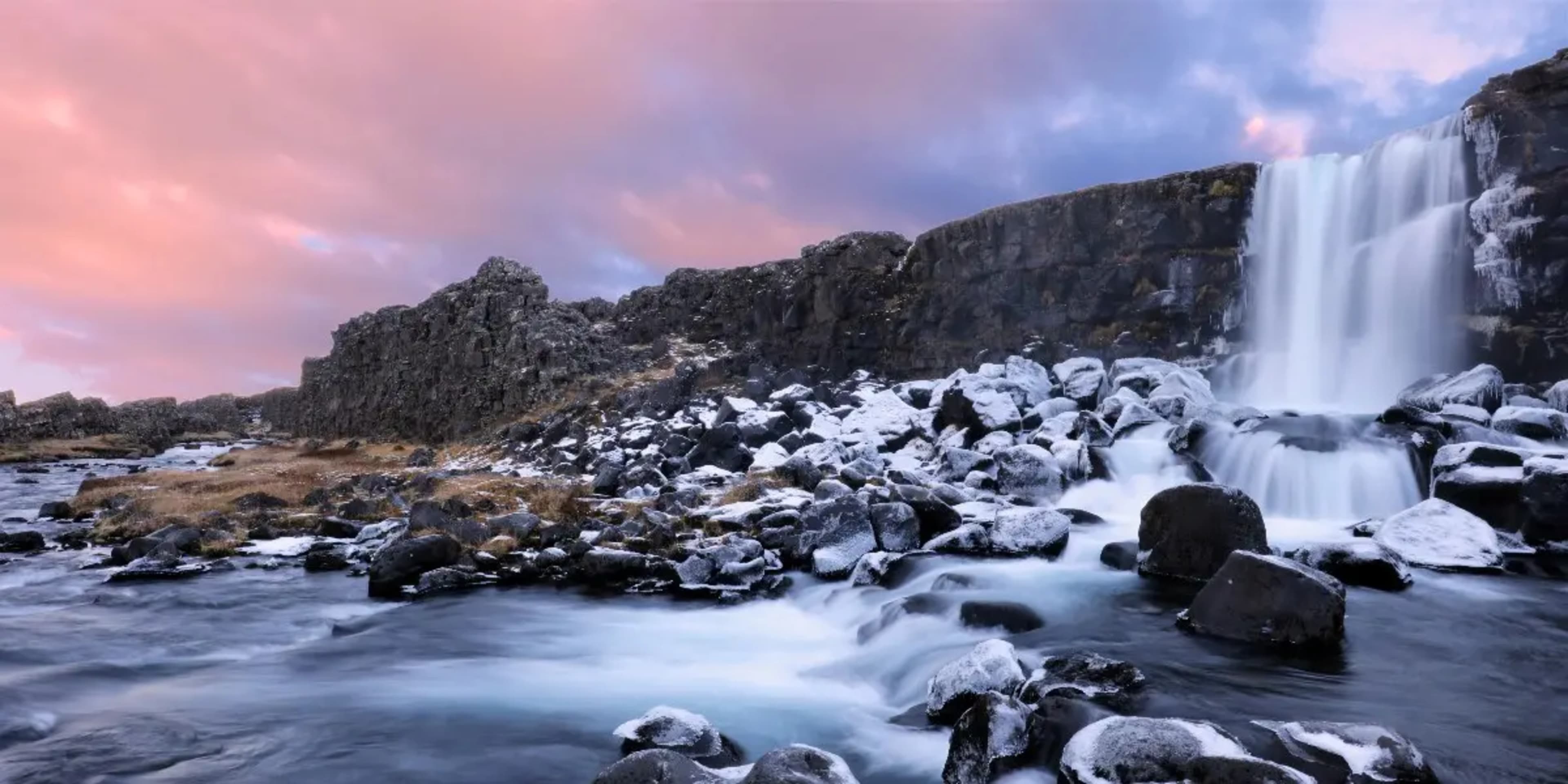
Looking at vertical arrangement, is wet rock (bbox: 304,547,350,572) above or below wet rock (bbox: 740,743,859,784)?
above

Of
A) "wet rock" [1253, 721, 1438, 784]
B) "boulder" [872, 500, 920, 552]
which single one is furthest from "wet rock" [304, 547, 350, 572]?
"wet rock" [1253, 721, 1438, 784]

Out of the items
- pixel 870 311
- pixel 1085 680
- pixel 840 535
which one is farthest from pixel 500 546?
pixel 870 311

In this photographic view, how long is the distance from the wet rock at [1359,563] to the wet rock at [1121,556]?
2.00 m

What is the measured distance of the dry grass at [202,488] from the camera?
20.1 metres

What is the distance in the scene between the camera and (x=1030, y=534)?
1373cm

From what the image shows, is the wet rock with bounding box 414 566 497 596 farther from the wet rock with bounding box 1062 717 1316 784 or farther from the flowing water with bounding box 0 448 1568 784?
the wet rock with bounding box 1062 717 1316 784

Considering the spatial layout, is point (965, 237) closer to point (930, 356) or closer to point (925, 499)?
point (930, 356)

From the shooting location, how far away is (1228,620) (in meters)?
8.96

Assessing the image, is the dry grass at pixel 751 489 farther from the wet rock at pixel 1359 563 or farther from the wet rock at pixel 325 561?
the wet rock at pixel 1359 563

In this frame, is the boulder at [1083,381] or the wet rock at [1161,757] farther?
the boulder at [1083,381]

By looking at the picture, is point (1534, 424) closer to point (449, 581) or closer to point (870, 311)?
point (449, 581)

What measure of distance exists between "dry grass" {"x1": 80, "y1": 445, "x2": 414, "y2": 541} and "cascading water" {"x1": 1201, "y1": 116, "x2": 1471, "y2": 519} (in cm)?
2981

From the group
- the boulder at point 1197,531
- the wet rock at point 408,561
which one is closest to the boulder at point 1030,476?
the boulder at point 1197,531

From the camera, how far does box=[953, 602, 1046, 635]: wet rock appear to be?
10.2m
